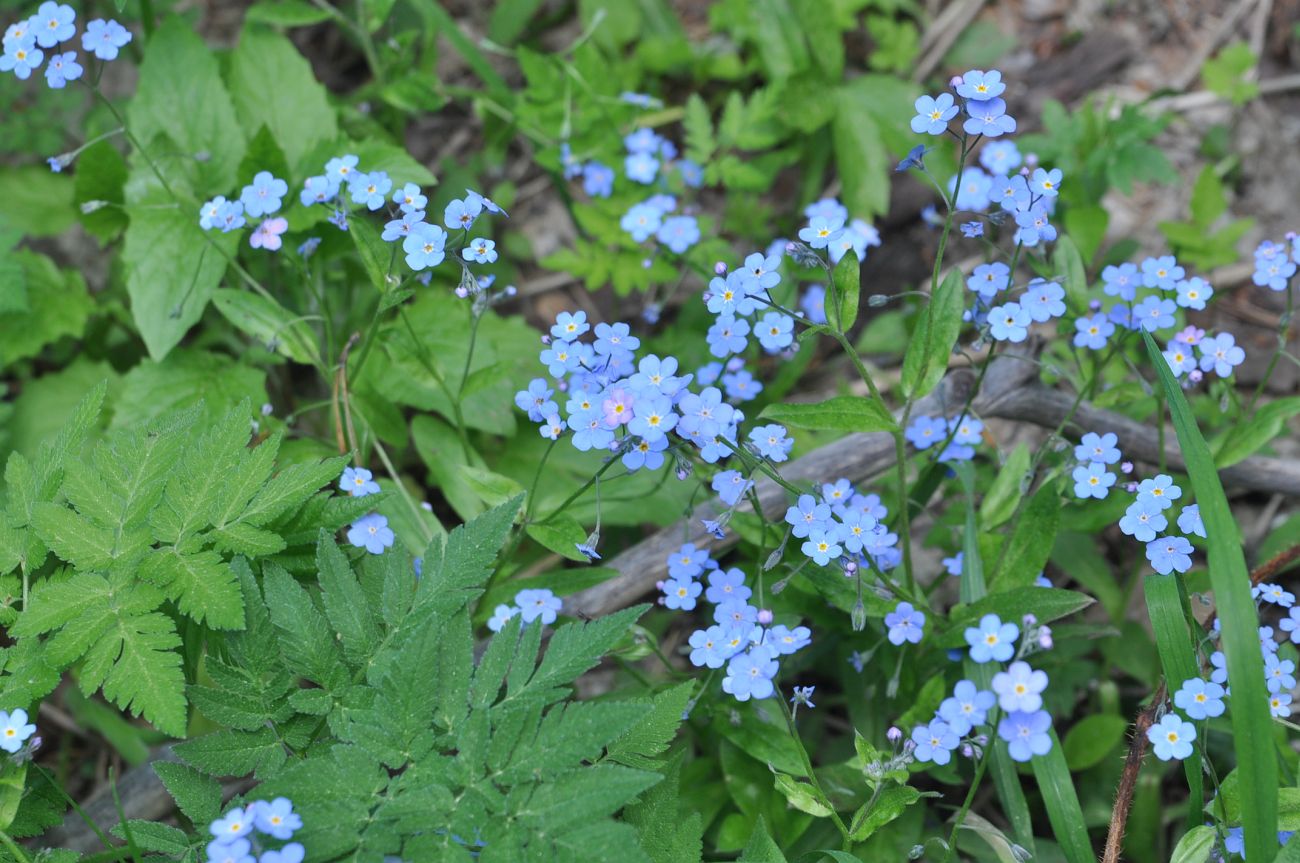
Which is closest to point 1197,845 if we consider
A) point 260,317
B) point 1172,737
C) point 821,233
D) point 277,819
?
point 1172,737

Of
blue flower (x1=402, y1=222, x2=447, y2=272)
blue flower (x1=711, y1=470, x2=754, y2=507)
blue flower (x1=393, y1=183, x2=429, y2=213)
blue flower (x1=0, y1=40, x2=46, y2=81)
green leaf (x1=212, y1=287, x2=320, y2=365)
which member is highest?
blue flower (x1=0, y1=40, x2=46, y2=81)

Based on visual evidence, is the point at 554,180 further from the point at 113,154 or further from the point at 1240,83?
the point at 1240,83

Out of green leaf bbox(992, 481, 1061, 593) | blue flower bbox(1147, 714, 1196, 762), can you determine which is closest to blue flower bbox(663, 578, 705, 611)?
green leaf bbox(992, 481, 1061, 593)

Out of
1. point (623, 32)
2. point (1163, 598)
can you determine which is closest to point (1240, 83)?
point (623, 32)

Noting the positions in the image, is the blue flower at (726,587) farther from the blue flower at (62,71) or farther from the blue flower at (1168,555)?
the blue flower at (62,71)

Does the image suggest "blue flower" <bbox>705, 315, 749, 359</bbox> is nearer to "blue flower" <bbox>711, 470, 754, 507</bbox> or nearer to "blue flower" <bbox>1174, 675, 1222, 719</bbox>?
"blue flower" <bbox>711, 470, 754, 507</bbox>

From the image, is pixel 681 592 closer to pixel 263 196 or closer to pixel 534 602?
pixel 534 602
